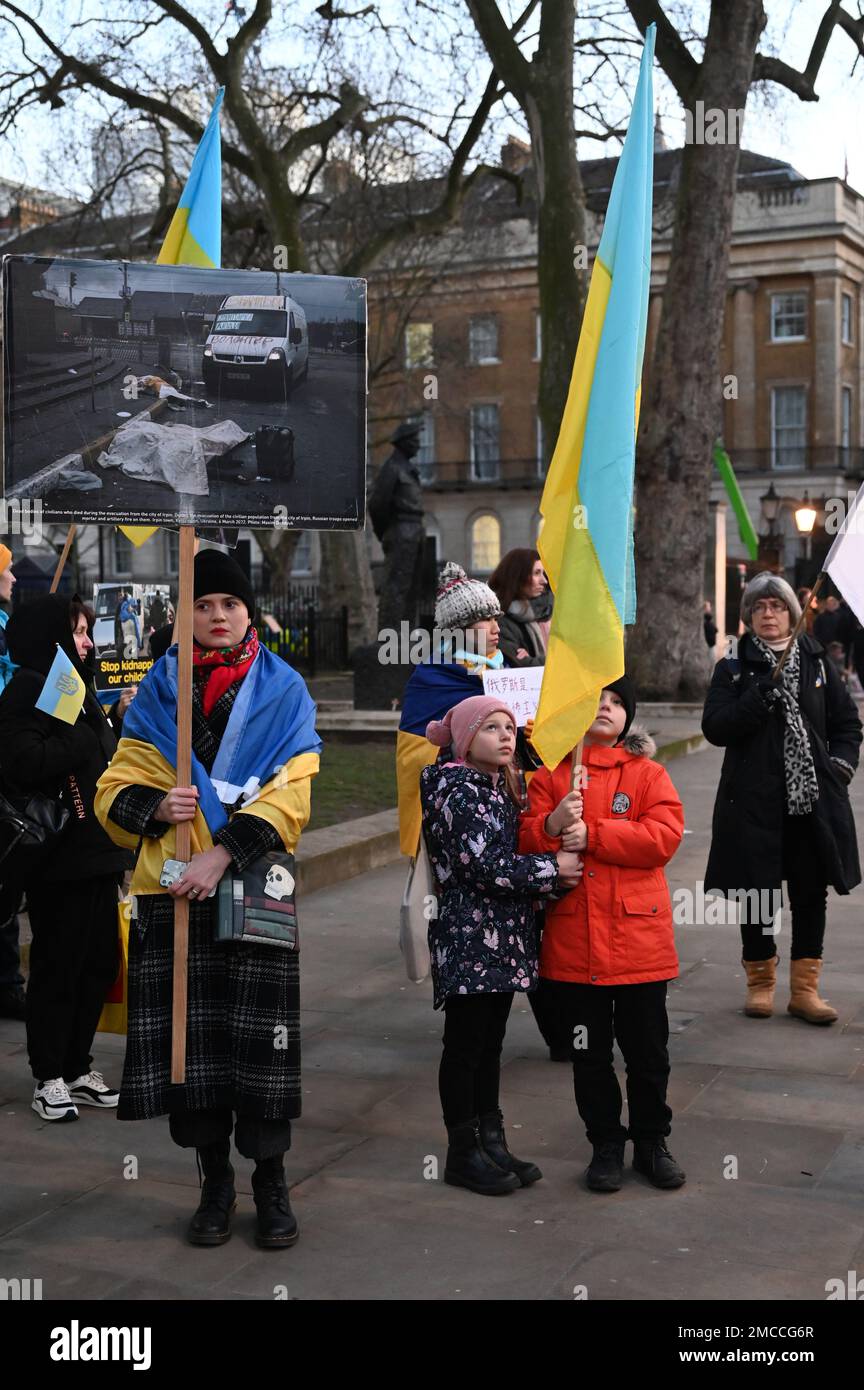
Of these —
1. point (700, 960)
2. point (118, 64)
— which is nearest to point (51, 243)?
point (118, 64)

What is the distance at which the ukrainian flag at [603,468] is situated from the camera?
14.3 ft

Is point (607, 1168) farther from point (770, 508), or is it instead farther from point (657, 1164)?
point (770, 508)

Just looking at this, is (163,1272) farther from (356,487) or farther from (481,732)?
(356,487)

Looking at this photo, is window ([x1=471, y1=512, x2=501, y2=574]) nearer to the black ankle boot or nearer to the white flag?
the white flag

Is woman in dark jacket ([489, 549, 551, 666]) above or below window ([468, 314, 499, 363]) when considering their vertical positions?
below

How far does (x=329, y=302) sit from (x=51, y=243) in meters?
25.5

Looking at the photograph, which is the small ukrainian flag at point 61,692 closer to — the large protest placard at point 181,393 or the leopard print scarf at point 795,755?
the large protest placard at point 181,393

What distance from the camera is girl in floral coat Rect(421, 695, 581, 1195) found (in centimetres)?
430

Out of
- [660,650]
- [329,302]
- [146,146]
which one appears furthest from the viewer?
[146,146]

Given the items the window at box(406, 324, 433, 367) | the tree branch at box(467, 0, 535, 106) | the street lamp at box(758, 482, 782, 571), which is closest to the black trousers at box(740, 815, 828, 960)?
the tree branch at box(467, 0, 535, 106)

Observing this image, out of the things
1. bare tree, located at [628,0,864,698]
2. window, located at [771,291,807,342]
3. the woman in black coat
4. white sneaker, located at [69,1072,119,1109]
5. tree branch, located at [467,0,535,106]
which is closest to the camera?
white sneaker, located at [69,1072,119,1109]

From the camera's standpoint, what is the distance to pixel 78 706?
5.10 m

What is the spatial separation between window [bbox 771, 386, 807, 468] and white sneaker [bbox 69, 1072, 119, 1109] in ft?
170

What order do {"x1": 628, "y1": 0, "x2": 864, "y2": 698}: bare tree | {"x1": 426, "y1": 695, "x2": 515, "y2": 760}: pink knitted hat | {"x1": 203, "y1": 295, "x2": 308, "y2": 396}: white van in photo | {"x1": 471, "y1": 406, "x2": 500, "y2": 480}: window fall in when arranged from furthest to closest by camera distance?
1. {"x1": 471, "y1": 406, "x2": 500, "y2": 480}: window
2. {"x1": 628, "y1": 0, "x2": 864, "y2": 698}: bare tree
3. {"x1": 426, "y1": 695, "x2": 515, "y2": 760}: pink knitted hat
4. {"x1": 203, "y1": 295, "x2": 308, "y2": 396}: white van in photo
